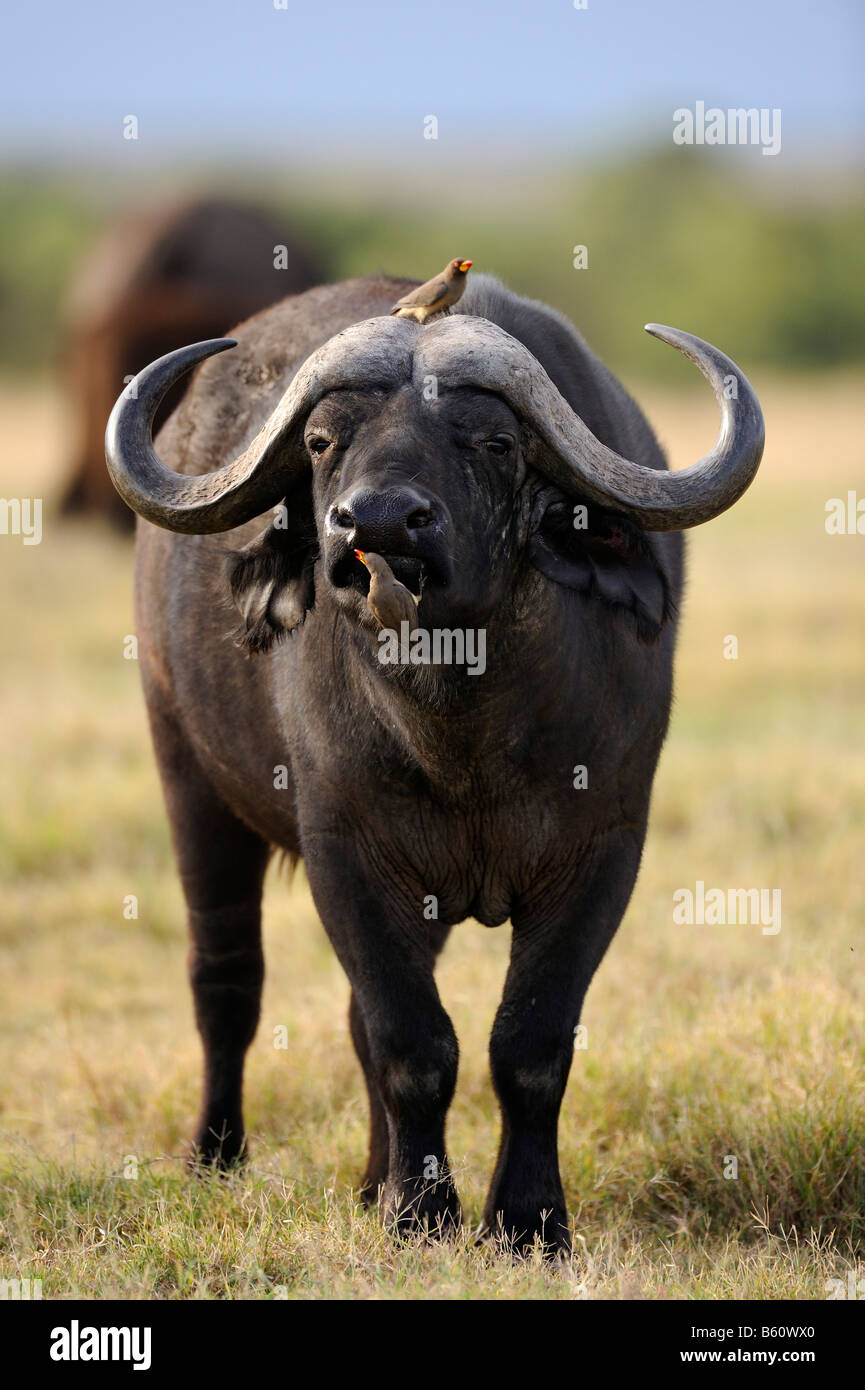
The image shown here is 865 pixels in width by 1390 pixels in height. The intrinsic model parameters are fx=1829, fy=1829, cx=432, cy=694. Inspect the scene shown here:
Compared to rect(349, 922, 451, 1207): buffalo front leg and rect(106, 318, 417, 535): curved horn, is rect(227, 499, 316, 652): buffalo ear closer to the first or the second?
rect(106, 318, 417, 535): curved horn

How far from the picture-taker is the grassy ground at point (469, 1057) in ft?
14.1

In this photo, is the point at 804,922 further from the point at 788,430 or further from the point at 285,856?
the point at 788,430

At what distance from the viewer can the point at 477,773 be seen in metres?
4.29

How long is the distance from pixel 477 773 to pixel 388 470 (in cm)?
86

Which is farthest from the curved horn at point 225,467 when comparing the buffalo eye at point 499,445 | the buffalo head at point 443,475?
the buffalo eye at point 499,445

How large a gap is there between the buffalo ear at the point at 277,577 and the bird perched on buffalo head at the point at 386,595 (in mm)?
757

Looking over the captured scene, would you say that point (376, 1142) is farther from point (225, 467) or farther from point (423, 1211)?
point (225, 467)

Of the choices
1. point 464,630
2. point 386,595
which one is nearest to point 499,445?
point 464,630

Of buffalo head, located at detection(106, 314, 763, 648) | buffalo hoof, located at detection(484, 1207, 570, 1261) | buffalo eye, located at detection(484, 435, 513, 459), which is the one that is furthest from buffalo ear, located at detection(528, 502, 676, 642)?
buffalo hoof, located at detection(484, 1207, 570, 1261)

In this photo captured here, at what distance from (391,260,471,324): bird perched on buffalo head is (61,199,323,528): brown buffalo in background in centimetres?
1228

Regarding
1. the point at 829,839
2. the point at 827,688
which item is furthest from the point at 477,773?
the point at 827,688

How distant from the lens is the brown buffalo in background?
56.9ft

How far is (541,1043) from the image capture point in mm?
Answer: 4379

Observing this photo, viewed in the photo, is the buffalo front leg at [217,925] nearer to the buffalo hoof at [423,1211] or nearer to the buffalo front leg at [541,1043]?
the buffalo hoof at [423,1211]
